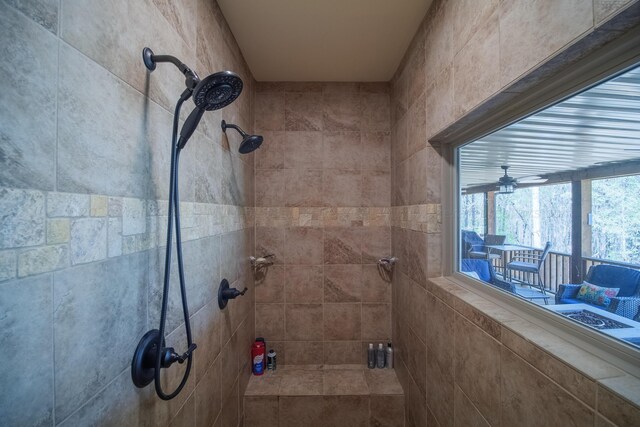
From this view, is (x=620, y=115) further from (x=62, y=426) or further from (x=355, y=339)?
(x=355, y=339)

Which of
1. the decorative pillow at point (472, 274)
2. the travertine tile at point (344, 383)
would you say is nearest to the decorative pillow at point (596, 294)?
the decorative pillow at point (472, 274)

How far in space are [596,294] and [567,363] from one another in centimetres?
23

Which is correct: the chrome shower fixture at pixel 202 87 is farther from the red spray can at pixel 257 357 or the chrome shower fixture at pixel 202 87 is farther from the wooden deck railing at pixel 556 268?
the red spray can at pixel 257 357

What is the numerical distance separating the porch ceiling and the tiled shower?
14 centimetres

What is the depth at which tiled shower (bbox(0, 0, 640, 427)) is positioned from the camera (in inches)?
18.5

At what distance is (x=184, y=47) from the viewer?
0.99 m

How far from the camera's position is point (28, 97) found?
44cm

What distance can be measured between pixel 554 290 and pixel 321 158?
1690 mm

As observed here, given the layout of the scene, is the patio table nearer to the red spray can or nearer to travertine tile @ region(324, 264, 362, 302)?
travertine tile @ region(324, 264, 362, 302)

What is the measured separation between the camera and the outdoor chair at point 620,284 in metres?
0.62

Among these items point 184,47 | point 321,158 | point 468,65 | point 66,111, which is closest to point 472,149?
point 468,65

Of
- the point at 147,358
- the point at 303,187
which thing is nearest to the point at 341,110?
the point at 303,187

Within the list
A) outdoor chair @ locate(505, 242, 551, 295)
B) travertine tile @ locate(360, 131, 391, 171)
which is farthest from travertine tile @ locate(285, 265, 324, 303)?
outdoor chair @ locate(505, 242, 551, 295)

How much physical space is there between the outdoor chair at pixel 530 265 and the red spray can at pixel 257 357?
70.4 inches
